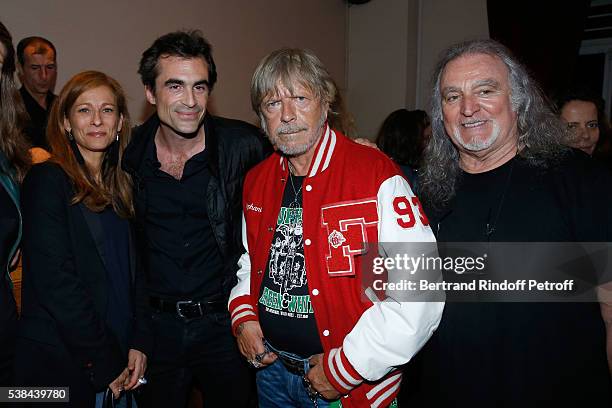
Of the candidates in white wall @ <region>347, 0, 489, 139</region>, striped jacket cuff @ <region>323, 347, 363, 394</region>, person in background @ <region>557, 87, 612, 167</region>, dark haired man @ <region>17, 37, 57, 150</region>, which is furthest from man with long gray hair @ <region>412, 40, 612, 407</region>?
white wall @ <region>347, 0, 489, 139</region>

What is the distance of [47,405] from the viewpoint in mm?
1606

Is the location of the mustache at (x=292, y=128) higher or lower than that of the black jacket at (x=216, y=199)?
higher

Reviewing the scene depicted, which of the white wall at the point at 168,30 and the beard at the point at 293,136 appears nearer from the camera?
the beard at the point at 293,136

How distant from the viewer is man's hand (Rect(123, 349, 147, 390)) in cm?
192

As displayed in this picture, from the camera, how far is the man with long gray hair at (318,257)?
1447 mm

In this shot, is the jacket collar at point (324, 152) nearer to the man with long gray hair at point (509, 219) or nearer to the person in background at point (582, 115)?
the man with long gray hair at point (509, 219)

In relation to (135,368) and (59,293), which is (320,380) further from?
(59,293)

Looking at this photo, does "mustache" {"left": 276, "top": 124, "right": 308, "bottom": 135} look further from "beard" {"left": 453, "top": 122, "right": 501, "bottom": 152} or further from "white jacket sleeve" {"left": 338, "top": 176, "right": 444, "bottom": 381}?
"beard" {"left": 453, "top": 122, "right": 501, "bottom": 152}

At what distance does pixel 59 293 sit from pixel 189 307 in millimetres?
563

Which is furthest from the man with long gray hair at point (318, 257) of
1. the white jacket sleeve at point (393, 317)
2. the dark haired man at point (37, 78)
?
the dark haired man at point (37, 78)

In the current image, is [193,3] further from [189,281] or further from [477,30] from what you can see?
[477,30]

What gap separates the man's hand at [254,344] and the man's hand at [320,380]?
223mm

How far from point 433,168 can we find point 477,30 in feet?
16.2

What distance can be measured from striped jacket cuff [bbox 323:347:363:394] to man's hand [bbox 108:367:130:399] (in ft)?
2.85
